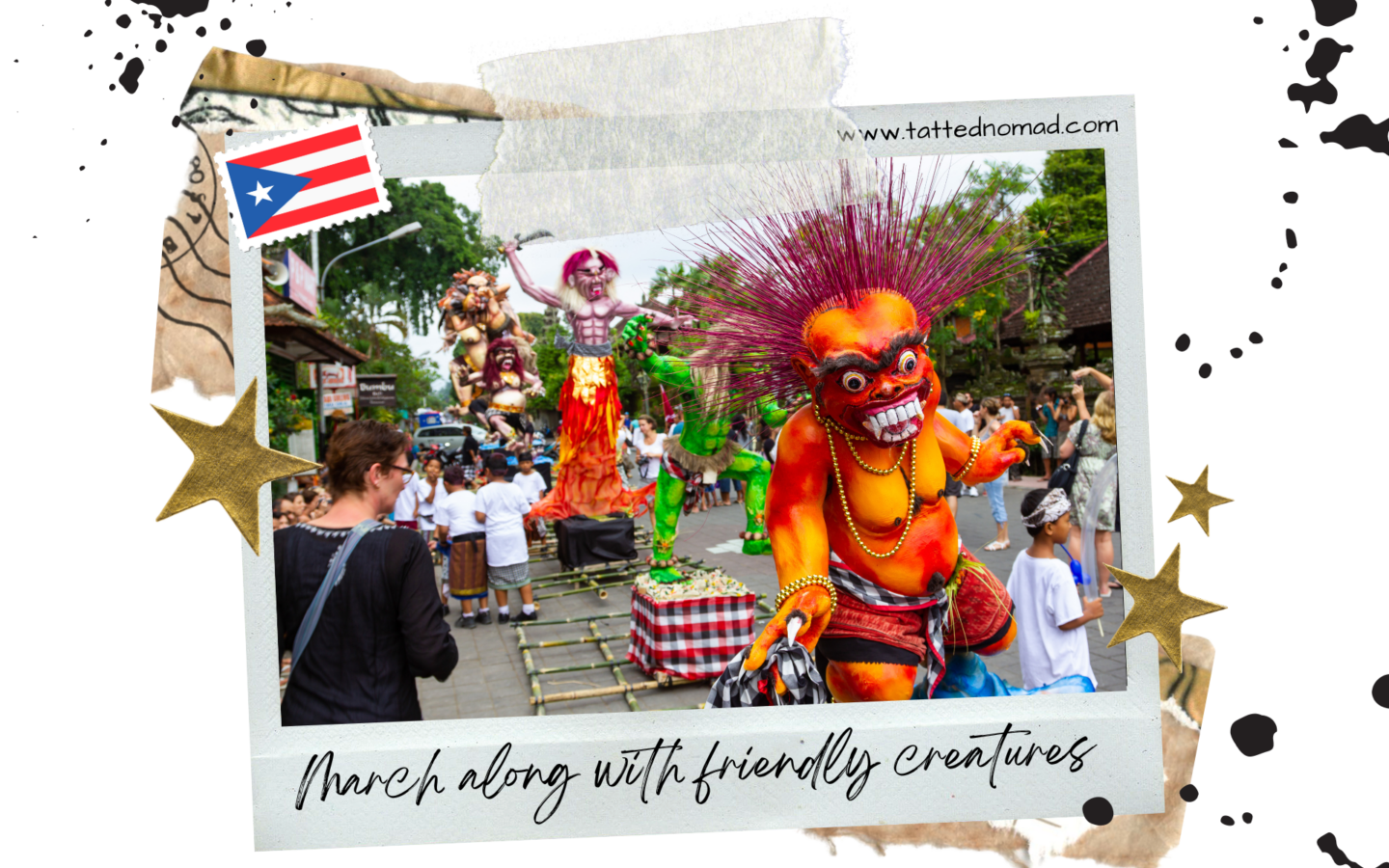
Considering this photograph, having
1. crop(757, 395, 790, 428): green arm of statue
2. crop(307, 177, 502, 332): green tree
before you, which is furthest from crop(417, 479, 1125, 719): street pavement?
crop(307, 177, 502, 332): green tree

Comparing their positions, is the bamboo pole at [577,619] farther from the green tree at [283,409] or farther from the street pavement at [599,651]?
the green tree at [283,409]

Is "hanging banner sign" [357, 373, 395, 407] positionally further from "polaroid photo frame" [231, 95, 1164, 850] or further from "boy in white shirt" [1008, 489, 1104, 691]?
"boy in white shirt" [1008, 489, 1104, 691]

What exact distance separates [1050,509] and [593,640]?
2065mm

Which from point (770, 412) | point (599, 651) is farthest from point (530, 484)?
point (770, 412)

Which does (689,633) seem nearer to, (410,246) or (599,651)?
(599,651)

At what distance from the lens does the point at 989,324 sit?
287 cm

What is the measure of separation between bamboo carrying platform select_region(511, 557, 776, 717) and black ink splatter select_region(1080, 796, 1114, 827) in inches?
52.7

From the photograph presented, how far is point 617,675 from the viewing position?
320cm

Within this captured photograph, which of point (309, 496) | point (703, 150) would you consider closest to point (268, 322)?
point (309, 496)

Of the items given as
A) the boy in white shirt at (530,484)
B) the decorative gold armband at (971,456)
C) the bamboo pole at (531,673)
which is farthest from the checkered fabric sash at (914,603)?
the boy in white shirt at (530,484)

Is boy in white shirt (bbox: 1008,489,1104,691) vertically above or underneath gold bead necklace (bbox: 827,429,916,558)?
underneath

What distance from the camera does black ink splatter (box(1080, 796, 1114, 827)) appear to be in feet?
8.89

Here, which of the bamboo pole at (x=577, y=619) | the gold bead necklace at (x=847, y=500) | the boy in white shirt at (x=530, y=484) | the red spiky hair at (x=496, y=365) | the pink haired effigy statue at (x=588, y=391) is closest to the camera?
the gold bead necklace at (x=847, y=500)

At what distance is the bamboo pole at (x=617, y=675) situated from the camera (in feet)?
9.85
